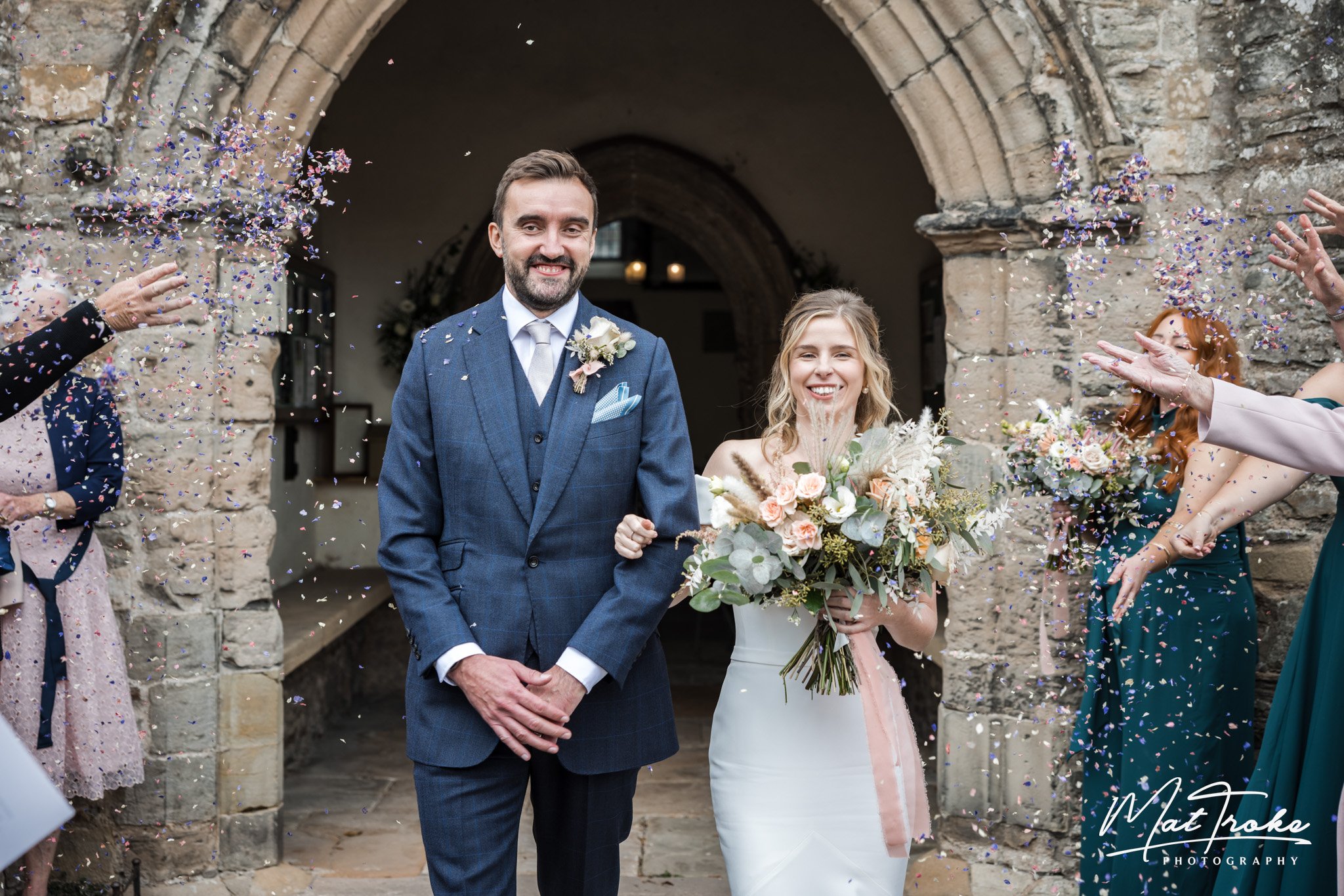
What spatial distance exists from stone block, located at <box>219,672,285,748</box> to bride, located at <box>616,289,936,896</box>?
2.09 m

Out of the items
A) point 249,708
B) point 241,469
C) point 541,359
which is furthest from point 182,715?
point 541,359

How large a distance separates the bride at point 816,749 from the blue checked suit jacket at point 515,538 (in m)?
0.24

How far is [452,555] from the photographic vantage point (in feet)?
7.58

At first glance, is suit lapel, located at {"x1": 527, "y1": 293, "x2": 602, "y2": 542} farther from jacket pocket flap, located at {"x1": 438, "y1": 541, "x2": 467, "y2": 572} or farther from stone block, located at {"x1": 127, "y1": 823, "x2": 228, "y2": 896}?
stone block, located at {"x1": 127, "y1": 823, "x2": 228, "y2": 896}

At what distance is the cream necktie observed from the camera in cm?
238

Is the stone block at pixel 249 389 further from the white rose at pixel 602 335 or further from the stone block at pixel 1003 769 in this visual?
the stone block at pixel 1003 769

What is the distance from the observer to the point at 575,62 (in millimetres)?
7805

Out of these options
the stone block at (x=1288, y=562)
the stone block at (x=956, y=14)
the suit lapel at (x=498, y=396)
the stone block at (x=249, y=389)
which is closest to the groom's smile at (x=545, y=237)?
the suit lapel at (x=498, y=396)

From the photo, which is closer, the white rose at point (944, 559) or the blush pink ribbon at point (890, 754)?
the white rose at point (944, 559)

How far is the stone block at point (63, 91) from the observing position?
12.6ft

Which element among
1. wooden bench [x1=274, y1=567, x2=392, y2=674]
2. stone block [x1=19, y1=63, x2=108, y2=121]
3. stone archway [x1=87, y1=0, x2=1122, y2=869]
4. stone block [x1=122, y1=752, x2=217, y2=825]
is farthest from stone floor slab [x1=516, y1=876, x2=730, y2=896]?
stone block [x1=19, y1=63, x2=108, y2=121]

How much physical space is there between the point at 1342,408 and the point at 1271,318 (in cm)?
175

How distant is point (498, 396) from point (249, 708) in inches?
91.0

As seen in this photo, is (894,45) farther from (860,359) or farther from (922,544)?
(922,544)
